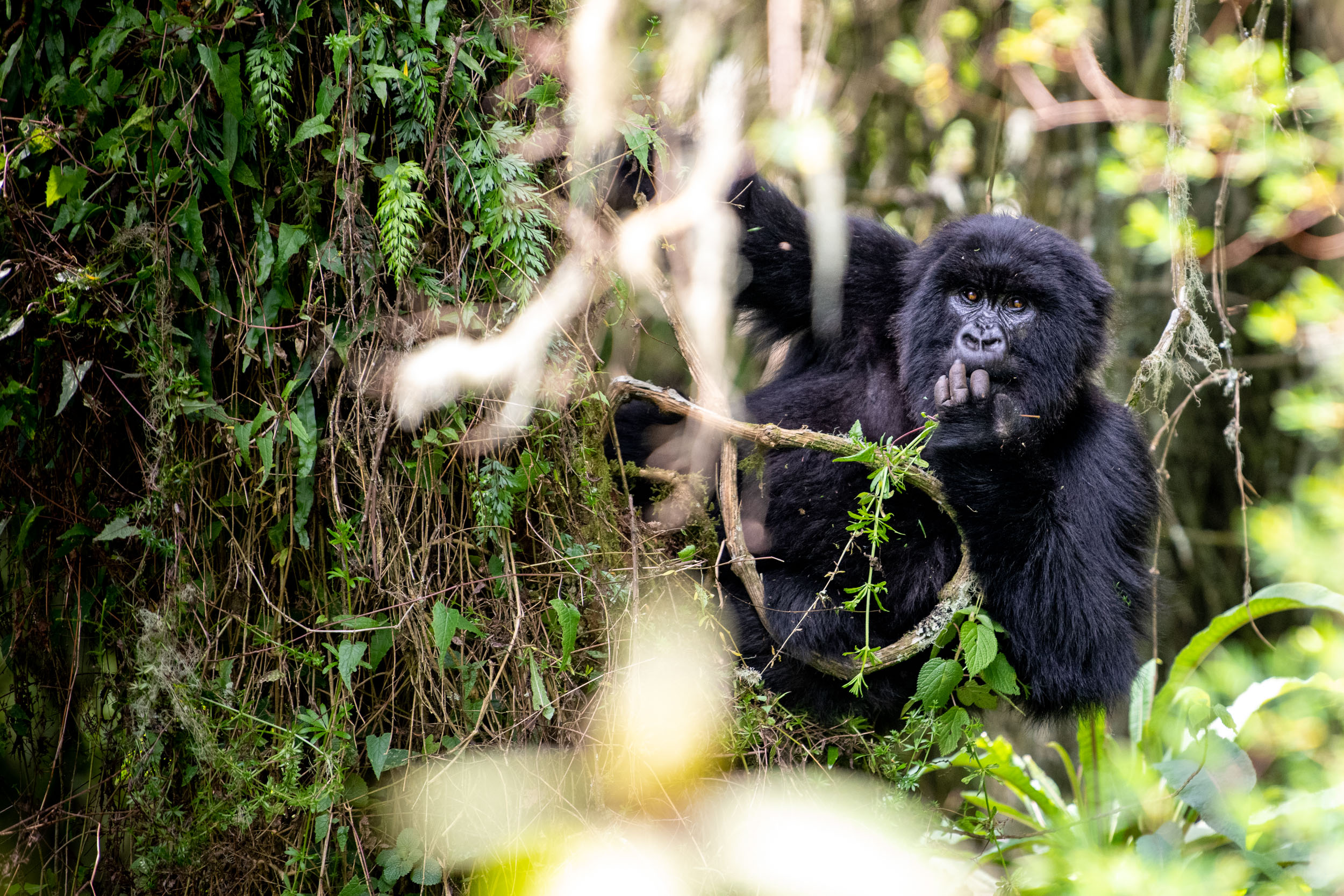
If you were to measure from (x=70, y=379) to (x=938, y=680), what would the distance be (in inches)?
80.1

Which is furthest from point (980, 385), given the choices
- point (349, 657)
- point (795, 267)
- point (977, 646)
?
point (349, 657)

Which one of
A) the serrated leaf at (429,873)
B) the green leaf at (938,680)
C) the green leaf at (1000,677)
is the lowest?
the serrated leaf at (429,873)

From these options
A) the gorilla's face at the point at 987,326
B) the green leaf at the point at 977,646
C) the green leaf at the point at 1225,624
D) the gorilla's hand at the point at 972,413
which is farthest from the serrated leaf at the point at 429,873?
the green leaf at the point at 1225,624

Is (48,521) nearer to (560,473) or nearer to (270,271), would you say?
(270,271)

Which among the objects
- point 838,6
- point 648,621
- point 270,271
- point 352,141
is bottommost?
point 648,621

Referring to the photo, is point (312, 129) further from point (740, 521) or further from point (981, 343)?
point (981, 343)

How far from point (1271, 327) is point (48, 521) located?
453cm

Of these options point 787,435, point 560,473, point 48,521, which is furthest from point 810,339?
point 48,521

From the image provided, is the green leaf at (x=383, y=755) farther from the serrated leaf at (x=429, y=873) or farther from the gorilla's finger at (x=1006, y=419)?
the gorilla's finger at (x=1006, y=419)

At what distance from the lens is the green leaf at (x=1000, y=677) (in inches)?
97.4

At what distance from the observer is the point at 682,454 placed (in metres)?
3.09

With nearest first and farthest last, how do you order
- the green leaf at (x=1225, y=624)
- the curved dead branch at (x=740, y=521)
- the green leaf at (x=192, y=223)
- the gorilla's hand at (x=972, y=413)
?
the green leaf at (x=192, y=223), the curved dead branch at (x=740, y=521), the gorilla's hand at (x=972, y=413), the green leaf at (x=1225, y=624)

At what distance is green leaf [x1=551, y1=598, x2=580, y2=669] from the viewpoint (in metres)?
1.99

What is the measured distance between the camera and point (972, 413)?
2877 mm
